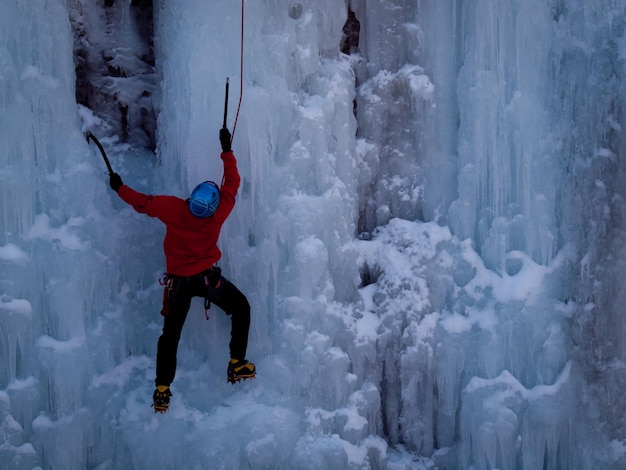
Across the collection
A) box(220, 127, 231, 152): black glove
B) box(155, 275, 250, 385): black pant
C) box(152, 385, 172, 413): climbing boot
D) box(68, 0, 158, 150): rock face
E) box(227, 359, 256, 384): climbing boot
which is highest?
box(68, 0, 158, 150): rock face

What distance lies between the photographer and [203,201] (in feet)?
Answer: 14.8

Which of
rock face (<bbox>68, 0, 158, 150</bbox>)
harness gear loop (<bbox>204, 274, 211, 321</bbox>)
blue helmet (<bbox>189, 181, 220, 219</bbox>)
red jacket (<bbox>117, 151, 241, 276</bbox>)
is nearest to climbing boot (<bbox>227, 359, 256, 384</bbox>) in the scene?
harness gear loop (<bbox>204, 274, 211, 321</bbox>)

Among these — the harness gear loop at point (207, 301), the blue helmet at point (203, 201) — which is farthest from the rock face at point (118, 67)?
the harness gear loop at point (207, 301)

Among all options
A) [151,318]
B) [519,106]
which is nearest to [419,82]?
[519,106]

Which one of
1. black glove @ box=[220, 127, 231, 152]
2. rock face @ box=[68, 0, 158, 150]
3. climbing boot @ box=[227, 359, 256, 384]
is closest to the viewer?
black glove @ box=[220, 127, 231, 152]

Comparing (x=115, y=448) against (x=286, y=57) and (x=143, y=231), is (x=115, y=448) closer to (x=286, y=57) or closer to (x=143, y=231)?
(x=143, y=231)

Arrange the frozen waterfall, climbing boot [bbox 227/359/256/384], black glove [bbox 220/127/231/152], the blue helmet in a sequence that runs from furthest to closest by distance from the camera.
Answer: the frozen waterfall → climbing boot [bbox 227/359/256/384] → black glove [bbox 220/127/231/152] → the blue helmet

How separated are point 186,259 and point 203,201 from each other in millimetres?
442

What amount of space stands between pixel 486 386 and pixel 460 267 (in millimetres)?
916

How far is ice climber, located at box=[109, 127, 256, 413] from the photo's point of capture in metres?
4.68

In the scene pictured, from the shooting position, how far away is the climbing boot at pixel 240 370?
487 centimetres

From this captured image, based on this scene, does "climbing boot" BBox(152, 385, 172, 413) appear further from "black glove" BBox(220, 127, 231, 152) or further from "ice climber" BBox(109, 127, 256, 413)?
"black glove" BBox(220, 127, 231, 152)

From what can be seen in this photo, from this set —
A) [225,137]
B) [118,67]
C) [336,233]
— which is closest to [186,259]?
[225,137]

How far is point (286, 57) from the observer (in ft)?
17.6
